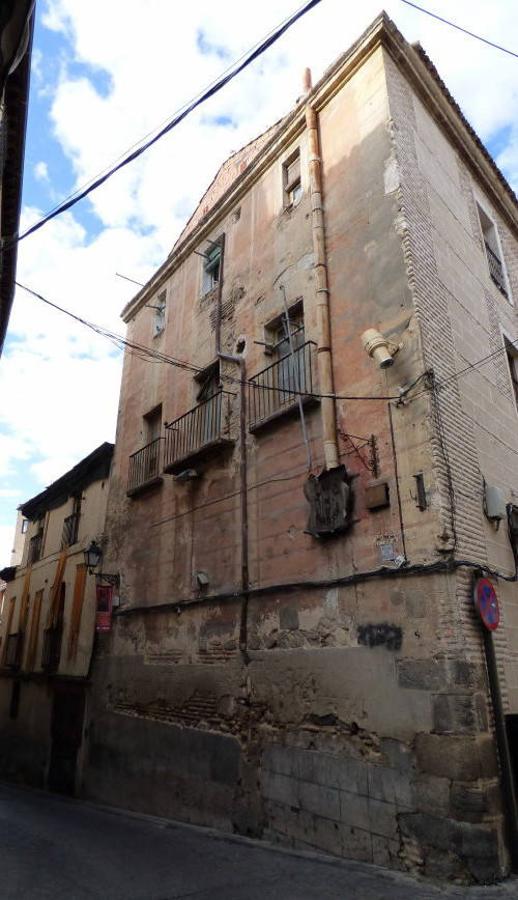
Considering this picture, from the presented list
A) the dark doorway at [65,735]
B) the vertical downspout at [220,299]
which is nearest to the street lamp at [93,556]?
the dark doorway at [65,735]

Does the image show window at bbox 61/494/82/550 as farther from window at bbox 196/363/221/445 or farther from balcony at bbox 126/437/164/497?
window at bbox 196/363/221/445

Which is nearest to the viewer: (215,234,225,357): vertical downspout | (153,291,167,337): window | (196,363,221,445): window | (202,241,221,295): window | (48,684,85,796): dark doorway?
(196,363,221,445): window

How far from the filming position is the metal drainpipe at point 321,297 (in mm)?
7566

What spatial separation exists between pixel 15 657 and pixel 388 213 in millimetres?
15100

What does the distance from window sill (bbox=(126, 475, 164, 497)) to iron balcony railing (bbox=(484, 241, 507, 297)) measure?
7.02m

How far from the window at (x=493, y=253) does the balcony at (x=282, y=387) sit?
3.95m

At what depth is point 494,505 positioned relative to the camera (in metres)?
6.73

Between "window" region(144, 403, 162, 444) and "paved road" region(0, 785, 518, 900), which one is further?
"window" region(144, 403, 162, 444)

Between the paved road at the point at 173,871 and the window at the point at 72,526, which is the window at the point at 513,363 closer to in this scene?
the paved road at the point at 173,871

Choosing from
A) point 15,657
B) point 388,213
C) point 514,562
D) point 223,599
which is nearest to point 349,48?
point 388,213

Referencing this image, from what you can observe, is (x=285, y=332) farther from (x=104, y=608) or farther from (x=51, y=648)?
(x=51, y=648)

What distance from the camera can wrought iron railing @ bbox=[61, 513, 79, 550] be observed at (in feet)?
50.0

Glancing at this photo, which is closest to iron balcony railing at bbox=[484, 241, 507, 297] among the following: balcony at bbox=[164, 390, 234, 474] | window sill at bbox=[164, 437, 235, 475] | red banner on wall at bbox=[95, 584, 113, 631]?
balcony at bbox=[164, 390, 234, 474]

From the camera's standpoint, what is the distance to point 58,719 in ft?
43.1
